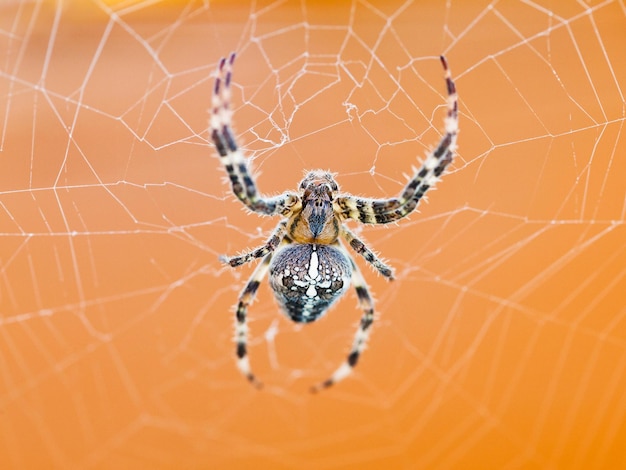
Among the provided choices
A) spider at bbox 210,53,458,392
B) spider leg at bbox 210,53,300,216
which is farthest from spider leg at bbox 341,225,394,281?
spider leg at bbox 210,53,300,216

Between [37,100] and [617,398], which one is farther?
[617,398]

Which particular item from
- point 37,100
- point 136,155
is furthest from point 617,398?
point 37,100

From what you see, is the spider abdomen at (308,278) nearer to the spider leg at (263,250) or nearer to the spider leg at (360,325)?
the spider leg at (263,250)

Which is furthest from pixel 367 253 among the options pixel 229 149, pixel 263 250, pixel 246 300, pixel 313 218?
pixel 229 149

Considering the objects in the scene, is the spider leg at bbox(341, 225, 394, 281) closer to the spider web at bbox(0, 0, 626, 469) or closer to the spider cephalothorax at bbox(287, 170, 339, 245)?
the spider cephalothorax at bbox(287, 170, 339, 245)

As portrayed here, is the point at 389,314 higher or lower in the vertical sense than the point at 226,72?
higher

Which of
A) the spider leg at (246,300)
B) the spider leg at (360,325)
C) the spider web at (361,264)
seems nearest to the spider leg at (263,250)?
the spider leg at (246,300)

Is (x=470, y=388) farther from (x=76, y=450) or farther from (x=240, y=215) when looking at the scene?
(x=76, y=450)
